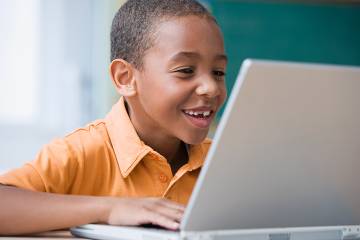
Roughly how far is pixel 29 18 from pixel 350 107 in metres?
2.25

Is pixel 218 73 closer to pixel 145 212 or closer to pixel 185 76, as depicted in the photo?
pixel 185 76

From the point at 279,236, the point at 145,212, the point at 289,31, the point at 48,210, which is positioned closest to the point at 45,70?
the point at 289,31

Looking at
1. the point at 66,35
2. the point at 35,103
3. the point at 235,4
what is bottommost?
the point at 35,103

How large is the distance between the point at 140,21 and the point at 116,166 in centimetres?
27

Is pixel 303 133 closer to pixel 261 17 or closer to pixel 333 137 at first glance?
pixel 333 137

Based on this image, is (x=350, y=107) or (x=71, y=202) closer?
(x=350, y=107)

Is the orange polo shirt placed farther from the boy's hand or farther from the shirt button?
the boy's hand

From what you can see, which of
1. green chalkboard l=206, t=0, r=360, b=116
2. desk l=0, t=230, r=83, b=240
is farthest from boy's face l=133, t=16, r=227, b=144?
green chalkboard l=206, t=0, r=360, b=116

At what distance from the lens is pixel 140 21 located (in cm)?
129

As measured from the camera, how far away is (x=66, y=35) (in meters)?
2.92

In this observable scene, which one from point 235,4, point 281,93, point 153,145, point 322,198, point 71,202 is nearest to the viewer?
point 281,93

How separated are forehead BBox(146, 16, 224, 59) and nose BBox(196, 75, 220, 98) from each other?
0.04 metres

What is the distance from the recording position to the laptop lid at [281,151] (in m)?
0.76

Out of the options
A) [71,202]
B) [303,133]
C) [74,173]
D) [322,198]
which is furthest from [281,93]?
[74,173]
